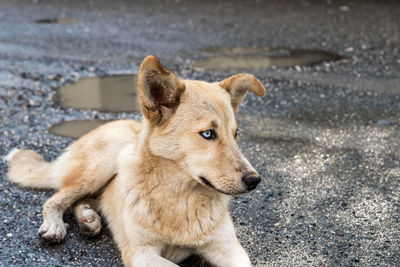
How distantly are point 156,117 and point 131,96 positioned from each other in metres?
3.60

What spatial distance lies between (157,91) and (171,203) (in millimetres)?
756

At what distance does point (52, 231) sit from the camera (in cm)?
384

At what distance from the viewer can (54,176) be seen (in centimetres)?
449

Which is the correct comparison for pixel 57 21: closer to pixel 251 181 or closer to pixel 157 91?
pixel 157 91

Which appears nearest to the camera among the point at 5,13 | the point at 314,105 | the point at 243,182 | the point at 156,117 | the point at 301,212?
the point at 243,182

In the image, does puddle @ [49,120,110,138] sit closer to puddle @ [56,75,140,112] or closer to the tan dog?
puddle @ [56,75,140,112]

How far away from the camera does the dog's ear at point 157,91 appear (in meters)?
3.15

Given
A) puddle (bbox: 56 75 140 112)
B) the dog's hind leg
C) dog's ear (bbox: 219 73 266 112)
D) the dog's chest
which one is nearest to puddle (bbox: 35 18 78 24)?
puddle (bbox: 56 75 140 112)

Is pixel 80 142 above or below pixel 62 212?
above

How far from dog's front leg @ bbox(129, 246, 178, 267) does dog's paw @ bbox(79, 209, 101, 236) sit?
0.59m

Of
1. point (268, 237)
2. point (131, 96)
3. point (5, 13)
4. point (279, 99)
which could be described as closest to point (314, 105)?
point (279, 99)

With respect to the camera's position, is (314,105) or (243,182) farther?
Result: (314,105)

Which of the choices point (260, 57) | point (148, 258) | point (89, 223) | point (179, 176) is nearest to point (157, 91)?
point (179, 176)

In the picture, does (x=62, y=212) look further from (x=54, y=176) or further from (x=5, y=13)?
(x=5, y=13)
